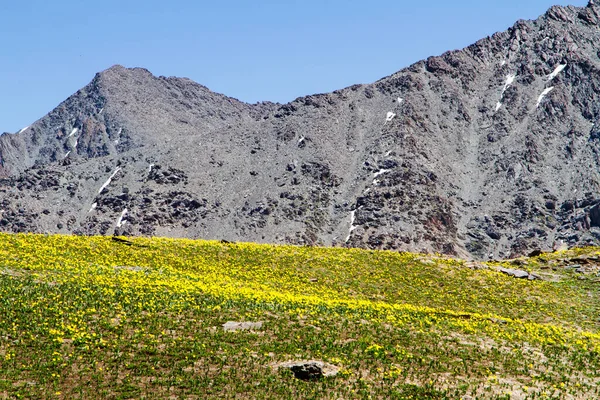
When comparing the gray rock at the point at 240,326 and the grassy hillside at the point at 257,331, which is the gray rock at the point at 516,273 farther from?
the gray rock at the point at 240,326

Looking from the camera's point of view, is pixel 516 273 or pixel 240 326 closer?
pixel 240 326

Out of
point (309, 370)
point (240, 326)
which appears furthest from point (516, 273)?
point (309, 370)

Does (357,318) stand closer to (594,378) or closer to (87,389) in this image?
(594,378)

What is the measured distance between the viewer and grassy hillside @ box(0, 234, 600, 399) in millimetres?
21984

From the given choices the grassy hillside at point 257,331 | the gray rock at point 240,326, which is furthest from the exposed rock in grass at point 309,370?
the gray rock at point 240,326

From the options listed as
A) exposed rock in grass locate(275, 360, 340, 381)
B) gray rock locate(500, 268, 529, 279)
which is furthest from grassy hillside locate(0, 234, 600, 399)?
gray rock locate(500, 268, 529, 279)

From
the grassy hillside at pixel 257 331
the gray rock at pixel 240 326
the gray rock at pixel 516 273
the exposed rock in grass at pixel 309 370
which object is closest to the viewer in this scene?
the grassy hillside at pixel 257 331

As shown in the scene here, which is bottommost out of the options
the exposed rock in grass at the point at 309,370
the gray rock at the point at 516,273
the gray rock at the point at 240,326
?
the gray rock at the point at 516,273

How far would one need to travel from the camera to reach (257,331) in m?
27.2

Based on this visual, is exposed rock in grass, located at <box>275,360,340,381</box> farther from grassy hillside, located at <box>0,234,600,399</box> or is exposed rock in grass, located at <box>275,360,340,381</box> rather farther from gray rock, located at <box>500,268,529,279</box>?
gray rock, located at <box>500,268,529,279</box>

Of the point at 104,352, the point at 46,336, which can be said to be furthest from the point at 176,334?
the point at 46,336

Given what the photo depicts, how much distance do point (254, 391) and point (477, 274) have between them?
1255 inches

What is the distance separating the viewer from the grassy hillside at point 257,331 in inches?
866

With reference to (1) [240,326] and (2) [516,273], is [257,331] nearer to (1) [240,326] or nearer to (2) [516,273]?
(1) [240,326]
